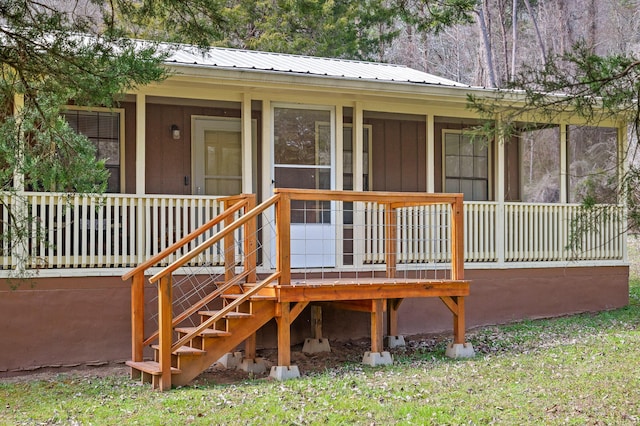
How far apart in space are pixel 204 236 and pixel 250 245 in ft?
3.40

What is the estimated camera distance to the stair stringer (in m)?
A: 8.33

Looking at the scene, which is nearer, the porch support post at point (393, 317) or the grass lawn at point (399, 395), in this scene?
the grass lawn at point (399, 395)

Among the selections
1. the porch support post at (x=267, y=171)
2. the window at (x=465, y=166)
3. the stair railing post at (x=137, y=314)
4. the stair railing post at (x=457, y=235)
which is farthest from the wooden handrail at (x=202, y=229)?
the window at (x=465, y=166)

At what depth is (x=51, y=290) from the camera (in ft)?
31.4

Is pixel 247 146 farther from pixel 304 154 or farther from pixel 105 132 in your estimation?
pixel 105 132

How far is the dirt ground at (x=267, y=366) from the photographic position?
30.0 ft

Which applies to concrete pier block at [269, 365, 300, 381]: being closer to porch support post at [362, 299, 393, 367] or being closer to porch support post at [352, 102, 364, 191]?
porch support post at [362, 299, 393, 367]

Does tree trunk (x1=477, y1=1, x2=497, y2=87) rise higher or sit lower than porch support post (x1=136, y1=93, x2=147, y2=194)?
higher

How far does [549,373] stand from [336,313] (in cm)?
344

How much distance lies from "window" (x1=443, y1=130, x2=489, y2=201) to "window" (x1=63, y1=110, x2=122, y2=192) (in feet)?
17.8

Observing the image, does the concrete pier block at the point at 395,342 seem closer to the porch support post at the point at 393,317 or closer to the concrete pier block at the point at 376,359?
the porch support post at the point at 393,317

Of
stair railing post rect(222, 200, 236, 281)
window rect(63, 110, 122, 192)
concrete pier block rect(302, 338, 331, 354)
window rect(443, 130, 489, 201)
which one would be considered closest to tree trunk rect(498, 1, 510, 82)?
window rect(443, 130, 489, 201)

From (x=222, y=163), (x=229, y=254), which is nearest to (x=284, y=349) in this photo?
(x=229, y=254)

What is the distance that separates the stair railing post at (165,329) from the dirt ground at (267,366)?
22.6 inches
